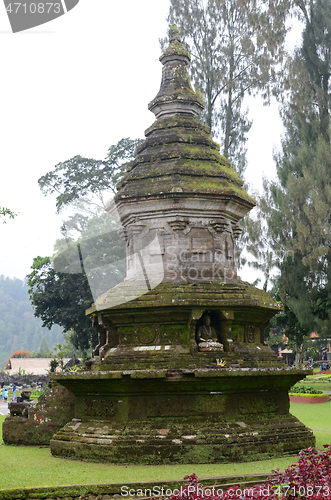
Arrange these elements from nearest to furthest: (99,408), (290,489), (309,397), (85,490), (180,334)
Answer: (290,489) → (85,490) → (99,408) → (180,334) → (309,397)

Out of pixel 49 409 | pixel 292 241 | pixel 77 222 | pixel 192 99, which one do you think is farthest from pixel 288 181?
pixel 49 409

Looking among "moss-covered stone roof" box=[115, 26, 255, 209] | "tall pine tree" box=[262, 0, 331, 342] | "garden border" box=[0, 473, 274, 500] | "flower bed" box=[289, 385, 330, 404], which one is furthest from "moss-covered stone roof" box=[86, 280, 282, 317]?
"tall pine tree" box=[262, 0, 331, 342]

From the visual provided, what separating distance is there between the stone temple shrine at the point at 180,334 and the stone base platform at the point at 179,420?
18mm

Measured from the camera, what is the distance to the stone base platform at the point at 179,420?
8.06 meters

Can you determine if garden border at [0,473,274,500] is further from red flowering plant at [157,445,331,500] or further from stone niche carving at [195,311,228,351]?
stone niche carving at [195,311,228,351]

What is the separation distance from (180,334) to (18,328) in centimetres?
15782

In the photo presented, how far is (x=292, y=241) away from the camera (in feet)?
83.2

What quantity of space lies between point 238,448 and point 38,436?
4.28 metres

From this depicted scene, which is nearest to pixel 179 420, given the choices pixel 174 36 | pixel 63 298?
pixel 174 36

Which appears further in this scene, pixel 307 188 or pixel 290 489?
pixel 307 188

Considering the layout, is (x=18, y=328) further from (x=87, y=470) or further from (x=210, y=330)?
(x=87, y=470)

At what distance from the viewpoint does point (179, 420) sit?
8422 mm

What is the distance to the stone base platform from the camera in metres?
8.06

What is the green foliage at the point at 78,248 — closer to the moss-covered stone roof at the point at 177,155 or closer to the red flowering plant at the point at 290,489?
the moss-covered stone roof at the point at 177,155
